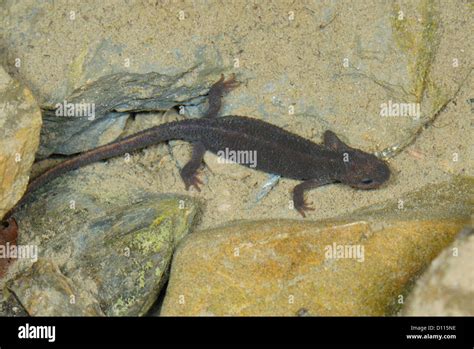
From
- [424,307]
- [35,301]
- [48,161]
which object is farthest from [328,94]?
[35,301]

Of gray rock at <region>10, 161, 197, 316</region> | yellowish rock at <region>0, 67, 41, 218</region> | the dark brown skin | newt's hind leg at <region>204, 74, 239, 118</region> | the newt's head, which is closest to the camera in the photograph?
yellowish rock at <region>0, 67, 41, 218</region>

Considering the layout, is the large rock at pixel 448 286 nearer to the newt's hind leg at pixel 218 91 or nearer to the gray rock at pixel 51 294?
the gray rock at pixel 51 294

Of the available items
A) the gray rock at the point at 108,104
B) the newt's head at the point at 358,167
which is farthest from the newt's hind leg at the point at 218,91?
the newt's head at the point at 358,167

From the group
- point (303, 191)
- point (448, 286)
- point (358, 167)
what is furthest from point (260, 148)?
point (448, 286)

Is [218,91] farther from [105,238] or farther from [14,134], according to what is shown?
[14,134]

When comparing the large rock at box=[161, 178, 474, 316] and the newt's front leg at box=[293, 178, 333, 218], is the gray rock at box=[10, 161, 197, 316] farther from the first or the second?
the newt's front leg at box=[293, 178, 333, 218]

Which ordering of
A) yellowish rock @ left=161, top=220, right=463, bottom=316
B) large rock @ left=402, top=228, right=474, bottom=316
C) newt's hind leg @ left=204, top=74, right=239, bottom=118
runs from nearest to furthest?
large rock @ left=402, top=228, right=474, bottom=316 → yellowish rock @ left=161, top=220, right=463, bottom=316 → newt's hind leg @ left=204, top=74, right=239, bottom=118

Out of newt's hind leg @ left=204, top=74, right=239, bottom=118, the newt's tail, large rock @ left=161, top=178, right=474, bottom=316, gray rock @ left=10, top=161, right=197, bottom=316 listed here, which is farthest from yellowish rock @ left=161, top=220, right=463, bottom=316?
newt's hind leg @ left=204, top=74, right=239, bottom=118
